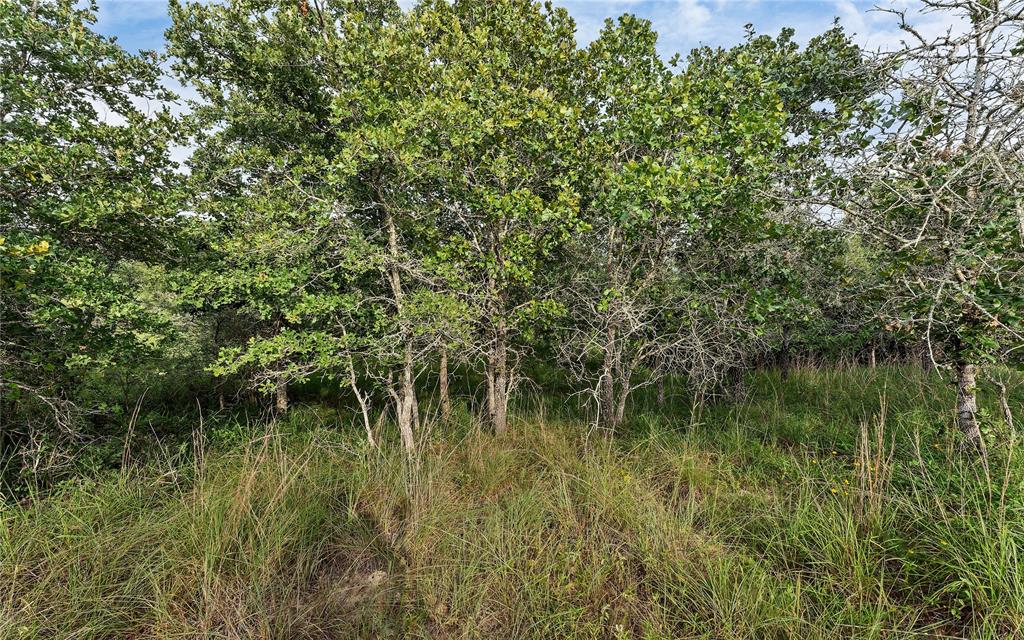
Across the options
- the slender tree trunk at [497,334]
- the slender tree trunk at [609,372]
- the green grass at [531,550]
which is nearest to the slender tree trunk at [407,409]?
the green grass at [531,550]

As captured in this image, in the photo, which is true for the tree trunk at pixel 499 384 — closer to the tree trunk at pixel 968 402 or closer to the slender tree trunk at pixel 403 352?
the slender tree trunk at pixel 403 352

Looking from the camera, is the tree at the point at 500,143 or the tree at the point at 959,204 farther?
the tree at the point at 500,143

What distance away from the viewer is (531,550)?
8.82 ft

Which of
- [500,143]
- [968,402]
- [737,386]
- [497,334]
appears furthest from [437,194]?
[968,402]

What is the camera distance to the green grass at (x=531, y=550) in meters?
2.12

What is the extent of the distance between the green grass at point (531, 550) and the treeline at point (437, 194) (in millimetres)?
888

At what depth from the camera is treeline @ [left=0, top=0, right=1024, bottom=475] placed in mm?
3707

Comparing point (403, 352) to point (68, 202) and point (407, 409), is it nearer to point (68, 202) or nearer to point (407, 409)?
point (407, 409)

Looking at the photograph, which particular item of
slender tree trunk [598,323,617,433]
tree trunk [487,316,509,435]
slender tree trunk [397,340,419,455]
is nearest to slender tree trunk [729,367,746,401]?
slender tree trunk [598,323,617,433]

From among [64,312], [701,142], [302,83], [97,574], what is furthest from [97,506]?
[701,142]

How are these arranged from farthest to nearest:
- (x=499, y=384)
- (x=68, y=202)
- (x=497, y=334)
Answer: (x=499, y=384) → (x=497, y=334) → (x=68, y=202)

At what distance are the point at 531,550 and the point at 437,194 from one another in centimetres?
400

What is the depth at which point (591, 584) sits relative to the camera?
7.75 ft

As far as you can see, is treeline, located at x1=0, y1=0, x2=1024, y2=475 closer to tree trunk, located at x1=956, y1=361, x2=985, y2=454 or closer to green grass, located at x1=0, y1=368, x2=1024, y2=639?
tree trunk, located at x1=956, y1=361, x2=985, y2=454
